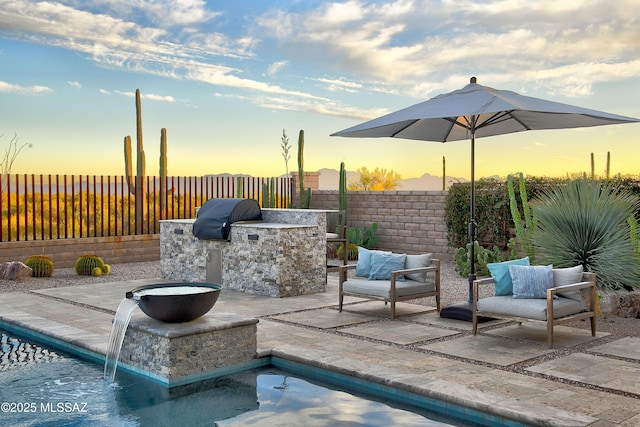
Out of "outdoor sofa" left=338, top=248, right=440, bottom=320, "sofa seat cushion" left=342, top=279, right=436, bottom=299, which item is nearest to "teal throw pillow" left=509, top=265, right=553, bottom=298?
"outdoor sofa" left=338, top=248, right=440, bottom=320

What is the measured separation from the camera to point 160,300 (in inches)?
206

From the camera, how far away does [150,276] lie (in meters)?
11.6

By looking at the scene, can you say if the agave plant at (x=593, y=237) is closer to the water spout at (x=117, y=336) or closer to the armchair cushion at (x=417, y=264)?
the armchair cushion at (x=417, y=264)

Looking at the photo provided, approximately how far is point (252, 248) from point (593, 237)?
4.50m

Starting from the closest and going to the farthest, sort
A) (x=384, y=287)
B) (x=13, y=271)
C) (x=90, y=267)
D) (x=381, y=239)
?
(x=384, y=287)
(x=13, y=271)
(x=90, y=267)
(x=381, y=239)

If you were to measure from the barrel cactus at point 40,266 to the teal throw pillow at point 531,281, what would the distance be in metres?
8.57

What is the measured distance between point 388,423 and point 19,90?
543 inches

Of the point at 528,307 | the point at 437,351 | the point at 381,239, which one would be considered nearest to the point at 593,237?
the point at 528,307

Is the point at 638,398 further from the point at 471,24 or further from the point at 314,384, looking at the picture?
Answer: the point at 471,24

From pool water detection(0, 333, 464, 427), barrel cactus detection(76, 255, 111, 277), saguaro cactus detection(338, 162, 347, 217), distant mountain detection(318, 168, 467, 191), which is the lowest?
pool water detection(0, 333, 464, 427)

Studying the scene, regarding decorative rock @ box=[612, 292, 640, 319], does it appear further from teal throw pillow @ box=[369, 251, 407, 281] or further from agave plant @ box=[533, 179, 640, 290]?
teal throw pillow @ box=[369, 251, 407, 281]

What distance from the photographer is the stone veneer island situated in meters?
9.05

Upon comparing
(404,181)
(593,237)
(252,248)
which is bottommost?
(252,248)

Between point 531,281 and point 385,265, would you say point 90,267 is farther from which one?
point 531,281
